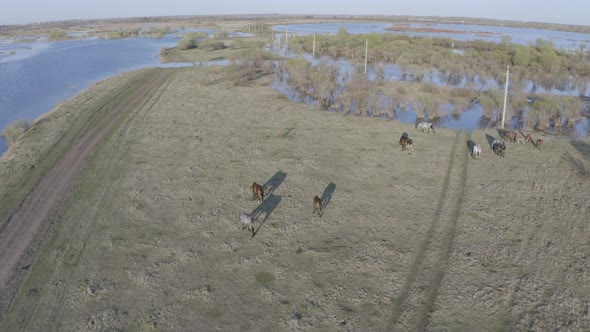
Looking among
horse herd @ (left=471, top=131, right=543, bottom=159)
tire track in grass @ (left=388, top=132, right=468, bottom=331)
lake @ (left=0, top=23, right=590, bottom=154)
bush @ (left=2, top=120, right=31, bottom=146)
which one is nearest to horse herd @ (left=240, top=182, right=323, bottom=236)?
tire track in grass @ (left=388, top=132, right=468, bottom=331)

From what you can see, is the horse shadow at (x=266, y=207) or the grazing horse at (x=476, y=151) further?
the grazing horse at (x=476, y=151)

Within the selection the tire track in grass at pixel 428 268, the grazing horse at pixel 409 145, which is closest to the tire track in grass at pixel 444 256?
the tire track in grass at pixel 428 268

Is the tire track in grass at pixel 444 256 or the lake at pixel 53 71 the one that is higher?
the lake at pixel 53 71

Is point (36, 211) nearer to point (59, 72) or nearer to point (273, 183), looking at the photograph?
point (273, 183)

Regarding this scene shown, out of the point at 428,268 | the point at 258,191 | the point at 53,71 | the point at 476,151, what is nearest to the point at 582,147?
the point at 476,151

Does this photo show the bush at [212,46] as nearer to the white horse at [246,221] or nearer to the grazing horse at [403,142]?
the grazing horse at [403,142]
